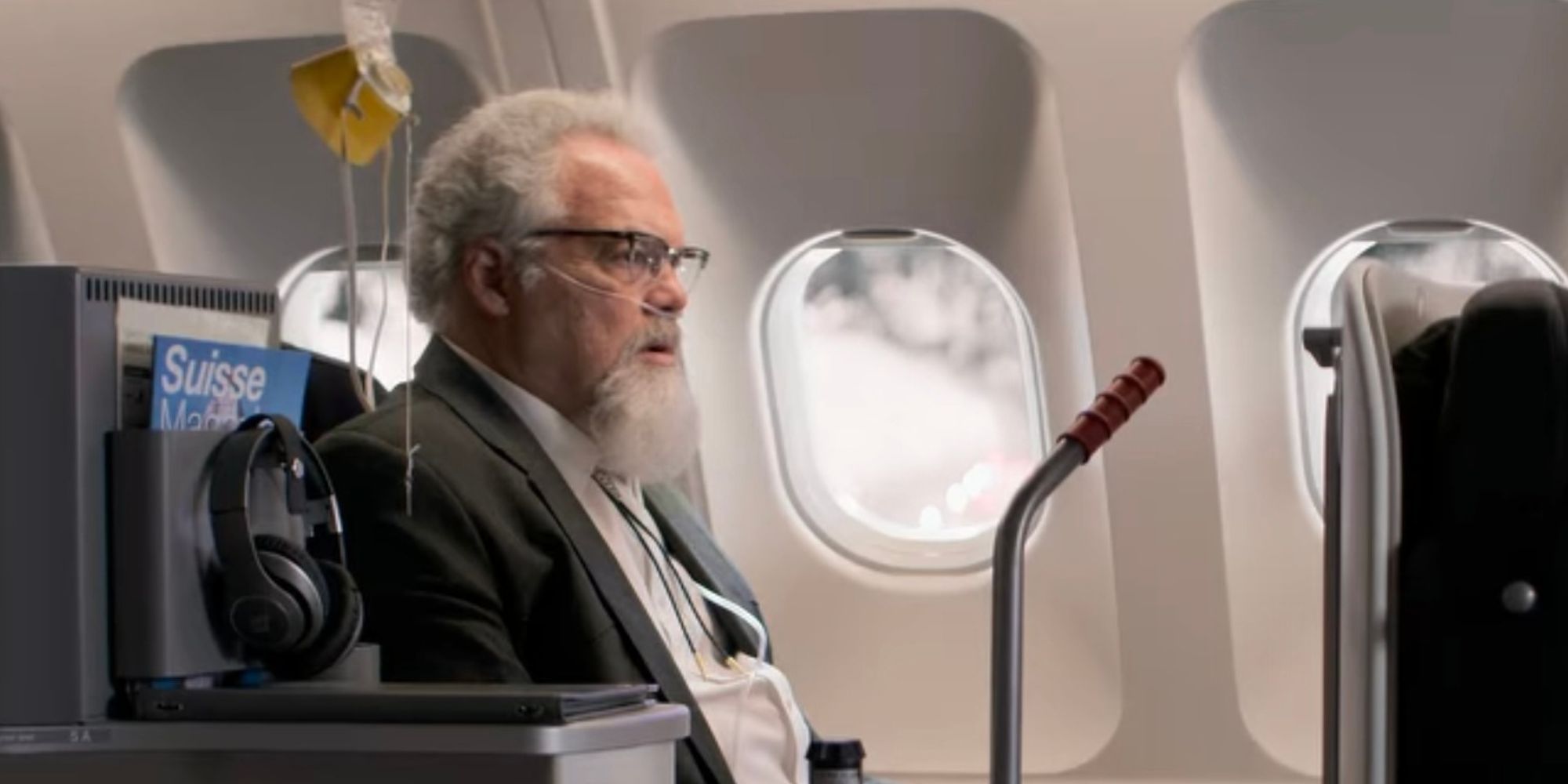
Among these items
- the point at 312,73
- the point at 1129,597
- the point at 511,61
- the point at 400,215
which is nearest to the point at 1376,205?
the point at 1129,597

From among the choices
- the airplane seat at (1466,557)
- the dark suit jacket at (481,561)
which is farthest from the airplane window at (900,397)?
the airplane seat at (1466,557)

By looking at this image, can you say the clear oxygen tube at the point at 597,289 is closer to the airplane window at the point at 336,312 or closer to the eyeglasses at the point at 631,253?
the eyeglasses at the point at 631,253

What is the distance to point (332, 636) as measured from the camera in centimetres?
184

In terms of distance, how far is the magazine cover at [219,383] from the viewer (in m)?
1.77

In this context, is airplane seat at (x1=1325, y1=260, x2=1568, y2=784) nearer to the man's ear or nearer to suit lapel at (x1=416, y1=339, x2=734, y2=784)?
suit lapel at (x1=416, y1=339, x2=734, y2=784)

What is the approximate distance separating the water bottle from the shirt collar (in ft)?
2.51

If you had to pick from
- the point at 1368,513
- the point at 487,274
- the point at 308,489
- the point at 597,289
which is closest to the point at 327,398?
the point at 487,274

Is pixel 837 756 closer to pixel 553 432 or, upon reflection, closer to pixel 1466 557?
pixel 1466 557

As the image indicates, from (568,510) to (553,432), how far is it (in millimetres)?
227

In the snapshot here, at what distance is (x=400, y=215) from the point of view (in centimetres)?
546

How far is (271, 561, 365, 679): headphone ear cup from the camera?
6.01 ft

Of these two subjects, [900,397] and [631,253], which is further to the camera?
[900,397]

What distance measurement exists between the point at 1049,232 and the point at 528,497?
2392 millimetres

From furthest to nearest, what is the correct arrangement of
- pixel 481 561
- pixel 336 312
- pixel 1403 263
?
pixel 336 312 < pixel 1403 263 < pixel 481 561
